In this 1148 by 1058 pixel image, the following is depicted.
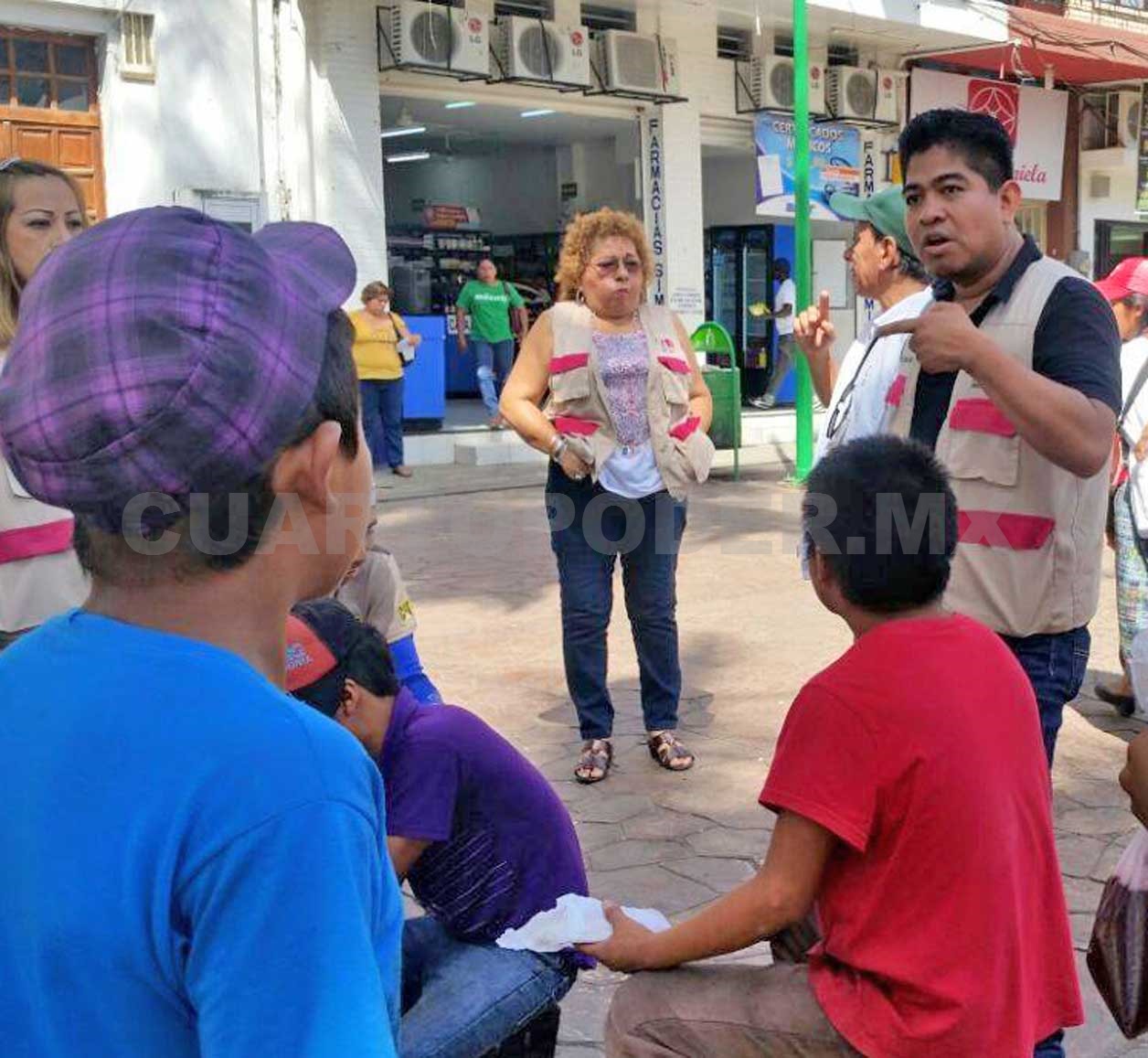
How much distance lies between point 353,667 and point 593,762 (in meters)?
2.49

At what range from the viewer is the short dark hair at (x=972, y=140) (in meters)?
2.92

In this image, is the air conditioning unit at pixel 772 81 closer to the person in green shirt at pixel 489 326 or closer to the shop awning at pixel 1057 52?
the shop awning at pixel 1057 52

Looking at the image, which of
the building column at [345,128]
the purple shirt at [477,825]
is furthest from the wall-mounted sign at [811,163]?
the purple shirt at [477,825]

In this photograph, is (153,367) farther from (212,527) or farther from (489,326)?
(489,326)

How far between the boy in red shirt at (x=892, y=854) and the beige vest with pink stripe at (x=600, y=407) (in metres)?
2.41

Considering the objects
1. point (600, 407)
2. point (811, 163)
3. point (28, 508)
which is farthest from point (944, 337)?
point (811, 163)

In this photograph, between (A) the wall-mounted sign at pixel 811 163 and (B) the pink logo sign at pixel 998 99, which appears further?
(B) the pink logo sign at pixel 998 99

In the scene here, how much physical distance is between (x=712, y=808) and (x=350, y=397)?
11.4 feet

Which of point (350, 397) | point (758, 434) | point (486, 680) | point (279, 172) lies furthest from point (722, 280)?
point (350, 397)

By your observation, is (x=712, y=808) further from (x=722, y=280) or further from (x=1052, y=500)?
(x=722, y=280)

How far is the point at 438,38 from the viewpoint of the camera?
13.5 m

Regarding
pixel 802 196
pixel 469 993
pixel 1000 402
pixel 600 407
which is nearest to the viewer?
pixel 469 993

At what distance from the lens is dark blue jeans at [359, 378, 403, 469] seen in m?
12.5

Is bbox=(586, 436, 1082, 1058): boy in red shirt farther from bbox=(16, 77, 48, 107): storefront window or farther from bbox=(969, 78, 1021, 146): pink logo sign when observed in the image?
bbox=(969, 78, 1021, 146): pink logo sign
